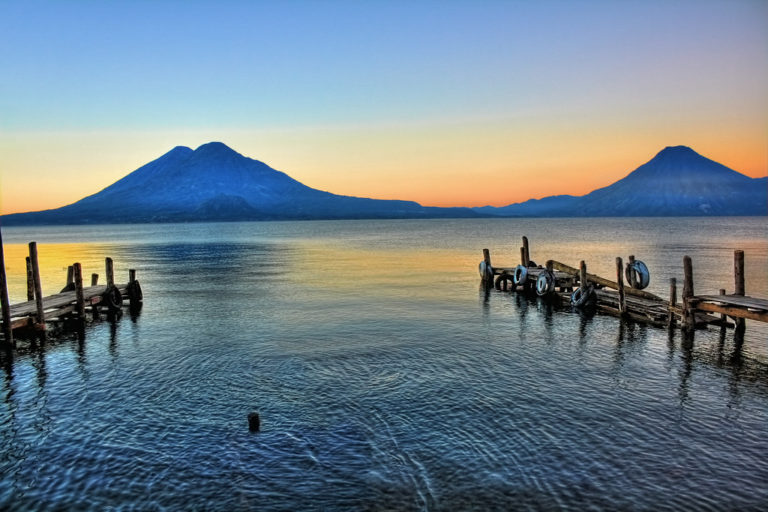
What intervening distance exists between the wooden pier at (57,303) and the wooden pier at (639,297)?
3054 cm

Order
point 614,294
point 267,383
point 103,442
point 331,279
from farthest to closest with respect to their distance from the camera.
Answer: point 331,279, point 614,294, point 267,383, point 103,442

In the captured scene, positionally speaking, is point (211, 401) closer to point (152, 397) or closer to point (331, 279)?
point (152, 397)

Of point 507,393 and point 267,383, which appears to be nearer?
point 507,393

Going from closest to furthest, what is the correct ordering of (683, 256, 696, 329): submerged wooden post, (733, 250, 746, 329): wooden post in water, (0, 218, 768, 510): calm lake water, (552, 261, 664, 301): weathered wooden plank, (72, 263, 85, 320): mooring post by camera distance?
(0, 218, 768, 510): calm lake water < (683, 256, 696, 329): submerged wooden post < (733, 250, 746, 329): wooden post in water < (72, 263, 85, 320): mooring post < (552, 261, 664, 301): weathered wooden plank

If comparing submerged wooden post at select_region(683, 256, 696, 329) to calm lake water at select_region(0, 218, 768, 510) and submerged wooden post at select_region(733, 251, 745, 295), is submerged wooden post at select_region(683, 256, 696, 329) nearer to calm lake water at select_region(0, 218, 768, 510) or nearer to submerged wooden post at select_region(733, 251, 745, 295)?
calm lake water at select_region(0, 218, 768, 510)

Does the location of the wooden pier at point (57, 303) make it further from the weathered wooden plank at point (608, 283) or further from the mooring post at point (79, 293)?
the weathered wooden plank at point (608, 283)

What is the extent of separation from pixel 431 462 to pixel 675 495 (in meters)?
5.66

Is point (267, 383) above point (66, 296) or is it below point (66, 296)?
below

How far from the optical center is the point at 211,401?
54.1 feet

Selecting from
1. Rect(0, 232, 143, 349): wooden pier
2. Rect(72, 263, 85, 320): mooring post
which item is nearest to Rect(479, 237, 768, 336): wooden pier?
Rect(0, 232, 143, 349): wooden pier

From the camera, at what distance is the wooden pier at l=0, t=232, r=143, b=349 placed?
2273cm

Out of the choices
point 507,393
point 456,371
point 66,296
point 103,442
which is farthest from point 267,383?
point 66,296

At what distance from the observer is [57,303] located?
92.2 ft

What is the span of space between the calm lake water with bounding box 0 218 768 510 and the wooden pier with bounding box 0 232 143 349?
1618mm
